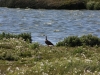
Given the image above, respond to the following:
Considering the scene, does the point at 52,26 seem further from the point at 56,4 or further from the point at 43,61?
Answer: the point at 56,4

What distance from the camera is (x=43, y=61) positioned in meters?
16.4

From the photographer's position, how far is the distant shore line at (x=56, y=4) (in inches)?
3664

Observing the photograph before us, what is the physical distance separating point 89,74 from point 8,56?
6.97 metres

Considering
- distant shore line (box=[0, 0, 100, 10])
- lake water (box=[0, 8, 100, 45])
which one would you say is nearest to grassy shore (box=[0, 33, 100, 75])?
lake water (box=[0, 8, 100, 45])

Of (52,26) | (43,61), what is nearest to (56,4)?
(52,26)

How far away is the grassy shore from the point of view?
44.1ft

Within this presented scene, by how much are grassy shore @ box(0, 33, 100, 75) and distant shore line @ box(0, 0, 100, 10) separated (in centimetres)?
6992

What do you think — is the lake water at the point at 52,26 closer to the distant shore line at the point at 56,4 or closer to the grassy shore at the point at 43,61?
the grassy shore at the point at 43,61

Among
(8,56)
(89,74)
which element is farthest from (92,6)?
(89,74)

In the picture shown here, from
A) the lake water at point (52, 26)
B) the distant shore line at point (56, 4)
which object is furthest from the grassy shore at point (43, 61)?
the distant shore line at point (56, 4)

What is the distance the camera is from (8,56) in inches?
728

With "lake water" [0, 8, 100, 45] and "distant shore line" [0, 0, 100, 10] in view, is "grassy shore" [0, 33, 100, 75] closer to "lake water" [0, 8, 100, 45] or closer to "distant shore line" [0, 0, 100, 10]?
"lake water" [0, 8, 100, 45]

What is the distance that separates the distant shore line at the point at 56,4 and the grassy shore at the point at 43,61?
69.9 m

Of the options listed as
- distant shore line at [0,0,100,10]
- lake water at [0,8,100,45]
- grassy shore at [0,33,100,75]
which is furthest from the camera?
distant shore line at [0,0,100,10]
